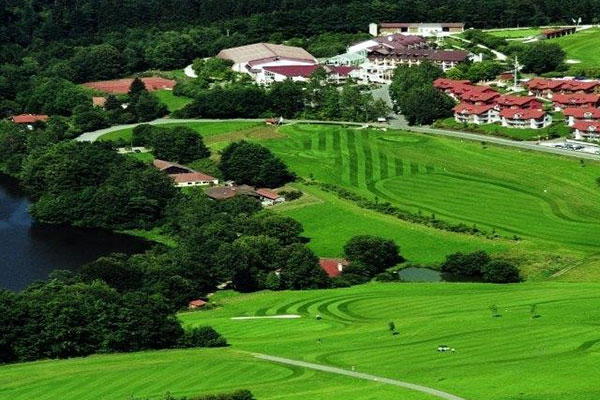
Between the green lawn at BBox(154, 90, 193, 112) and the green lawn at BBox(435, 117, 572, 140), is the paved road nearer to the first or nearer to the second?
the green lawn at BBox(435, 117, 572, 140)

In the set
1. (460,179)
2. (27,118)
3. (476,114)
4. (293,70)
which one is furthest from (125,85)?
(460,179)

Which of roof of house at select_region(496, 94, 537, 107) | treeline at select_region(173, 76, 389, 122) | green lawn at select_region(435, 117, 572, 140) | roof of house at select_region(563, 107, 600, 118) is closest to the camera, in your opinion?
roof of house at select_region(563, 107, 600, 118)

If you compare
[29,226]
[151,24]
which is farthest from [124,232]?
[151,24]

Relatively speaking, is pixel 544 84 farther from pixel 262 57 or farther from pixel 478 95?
pixel 262 57

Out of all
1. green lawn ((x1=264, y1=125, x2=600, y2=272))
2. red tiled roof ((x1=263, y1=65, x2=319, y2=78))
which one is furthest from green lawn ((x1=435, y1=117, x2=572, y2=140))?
red tiled roof ((x1=263, y1=65, x2=319, y2=78))

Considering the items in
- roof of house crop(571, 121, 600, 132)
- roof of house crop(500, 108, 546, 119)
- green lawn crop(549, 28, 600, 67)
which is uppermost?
green lawn crop(549, 28, 600, 67)

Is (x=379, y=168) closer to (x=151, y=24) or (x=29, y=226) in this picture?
(x=29, y=226)
